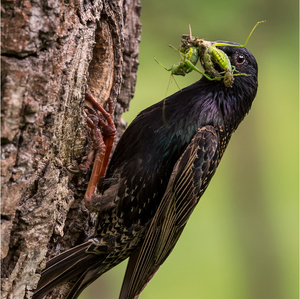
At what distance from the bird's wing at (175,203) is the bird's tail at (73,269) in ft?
0.72

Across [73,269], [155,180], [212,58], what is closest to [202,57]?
[212,58]

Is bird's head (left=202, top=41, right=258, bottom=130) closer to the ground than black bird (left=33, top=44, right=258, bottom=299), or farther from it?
farther from it

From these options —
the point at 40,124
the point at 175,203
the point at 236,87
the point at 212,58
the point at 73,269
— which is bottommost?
the point at 73,269

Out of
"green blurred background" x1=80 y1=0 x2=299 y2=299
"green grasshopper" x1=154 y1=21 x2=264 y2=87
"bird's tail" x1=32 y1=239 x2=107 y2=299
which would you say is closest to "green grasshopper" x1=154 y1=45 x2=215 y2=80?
"green grasshopper" x1=154 y1=21 x2=264 y2=87

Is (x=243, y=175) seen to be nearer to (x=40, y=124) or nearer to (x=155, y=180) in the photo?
(x=155, y=180)

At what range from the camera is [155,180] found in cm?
243

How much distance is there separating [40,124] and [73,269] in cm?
101

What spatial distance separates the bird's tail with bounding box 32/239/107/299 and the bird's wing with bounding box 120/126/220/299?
220mm

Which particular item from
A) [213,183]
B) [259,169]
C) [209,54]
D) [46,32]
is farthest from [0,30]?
[213,183]

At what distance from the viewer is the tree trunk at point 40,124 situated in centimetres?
154

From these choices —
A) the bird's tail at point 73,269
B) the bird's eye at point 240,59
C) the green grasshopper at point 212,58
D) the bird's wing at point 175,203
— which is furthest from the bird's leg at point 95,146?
the bird's eye at point 240,59

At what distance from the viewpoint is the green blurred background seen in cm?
388

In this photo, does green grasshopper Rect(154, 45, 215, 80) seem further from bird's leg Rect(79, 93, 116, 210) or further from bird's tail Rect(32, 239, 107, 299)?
bird's tail Rect(32, 239, 107, 299)

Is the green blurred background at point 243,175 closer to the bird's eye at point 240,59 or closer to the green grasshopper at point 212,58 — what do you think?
the bird's eye at point 240,59
